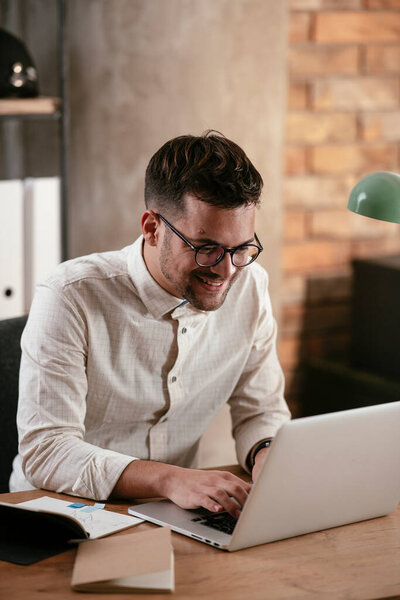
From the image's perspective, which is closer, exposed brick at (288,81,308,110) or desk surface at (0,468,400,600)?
desk surface at (0,468,400,600)

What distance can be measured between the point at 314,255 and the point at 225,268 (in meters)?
1.82

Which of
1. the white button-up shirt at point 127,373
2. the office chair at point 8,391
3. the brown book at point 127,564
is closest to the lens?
the brown book at point 127,564

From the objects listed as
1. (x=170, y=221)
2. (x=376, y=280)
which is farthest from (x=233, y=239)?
(x=376, y=280)

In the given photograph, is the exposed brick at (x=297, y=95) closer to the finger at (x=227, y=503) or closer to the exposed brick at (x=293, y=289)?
the exposed brick at (x=293, y=289)

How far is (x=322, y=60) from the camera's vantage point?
10.6ft

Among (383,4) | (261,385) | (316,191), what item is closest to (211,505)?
(261,385)

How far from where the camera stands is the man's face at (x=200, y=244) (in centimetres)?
158

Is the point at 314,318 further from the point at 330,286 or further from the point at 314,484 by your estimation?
the point at 314,484

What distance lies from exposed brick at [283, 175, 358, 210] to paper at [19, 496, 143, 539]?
6.76 ft

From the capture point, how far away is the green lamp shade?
1.44 metres

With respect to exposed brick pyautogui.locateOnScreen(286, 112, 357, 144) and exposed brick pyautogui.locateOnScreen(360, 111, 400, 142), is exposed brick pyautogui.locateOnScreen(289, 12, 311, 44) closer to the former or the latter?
exposed brick pyautogui.locateOnScreen(286, 112, 357, 144)

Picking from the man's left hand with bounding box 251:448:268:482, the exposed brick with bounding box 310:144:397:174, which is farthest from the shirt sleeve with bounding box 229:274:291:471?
the exposed brick with bounding box 310:144:397:174

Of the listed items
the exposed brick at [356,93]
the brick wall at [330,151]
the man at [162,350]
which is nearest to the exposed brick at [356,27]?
the brick wall at [330,151]

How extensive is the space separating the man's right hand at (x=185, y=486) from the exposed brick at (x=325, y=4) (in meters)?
2.21
